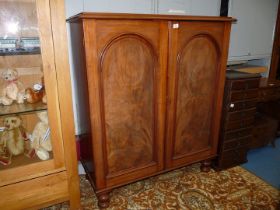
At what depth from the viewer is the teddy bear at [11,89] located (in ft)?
4.74

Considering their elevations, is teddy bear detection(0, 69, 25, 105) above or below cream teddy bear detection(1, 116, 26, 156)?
above

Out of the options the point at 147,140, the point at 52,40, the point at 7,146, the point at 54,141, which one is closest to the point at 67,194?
the point at 54,141

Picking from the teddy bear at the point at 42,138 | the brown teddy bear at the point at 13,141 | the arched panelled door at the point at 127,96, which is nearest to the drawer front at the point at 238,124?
the arched panelled door at the point at 127,96

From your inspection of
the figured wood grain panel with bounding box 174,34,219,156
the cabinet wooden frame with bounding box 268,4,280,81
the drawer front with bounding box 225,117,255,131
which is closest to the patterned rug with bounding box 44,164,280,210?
the figured wood grain panel with bounding box 174,34,219,156

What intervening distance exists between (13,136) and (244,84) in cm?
184

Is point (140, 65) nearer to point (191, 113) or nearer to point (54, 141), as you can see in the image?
point (191, 113)

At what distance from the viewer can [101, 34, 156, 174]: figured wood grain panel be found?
145cm

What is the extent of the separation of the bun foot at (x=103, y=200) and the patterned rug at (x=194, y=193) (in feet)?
0.17

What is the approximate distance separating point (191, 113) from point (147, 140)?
432mm

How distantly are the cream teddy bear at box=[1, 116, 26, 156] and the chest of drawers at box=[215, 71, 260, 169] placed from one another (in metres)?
1.61

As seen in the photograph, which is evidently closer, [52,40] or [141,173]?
[52,40]

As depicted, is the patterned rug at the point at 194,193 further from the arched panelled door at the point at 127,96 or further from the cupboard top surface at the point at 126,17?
the cupboard top surface at the point at 126,17

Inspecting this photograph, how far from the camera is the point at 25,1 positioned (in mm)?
1290

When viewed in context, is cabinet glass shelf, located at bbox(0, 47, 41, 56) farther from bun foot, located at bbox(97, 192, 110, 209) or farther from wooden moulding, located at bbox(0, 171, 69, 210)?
bun foot, located at bbox(97, 192, 110, 209)
